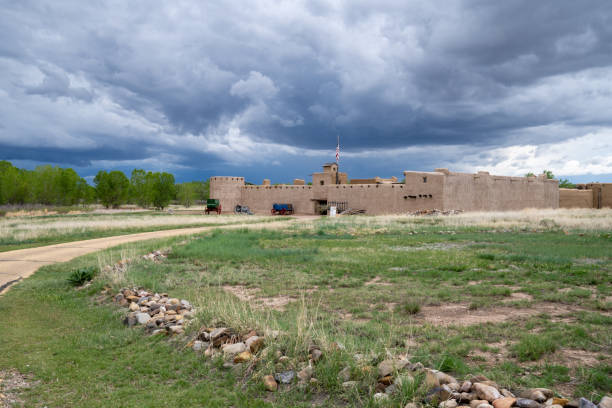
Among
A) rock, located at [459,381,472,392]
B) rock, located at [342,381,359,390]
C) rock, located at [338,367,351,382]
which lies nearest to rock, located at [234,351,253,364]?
rock, located at [338,367,351,382]

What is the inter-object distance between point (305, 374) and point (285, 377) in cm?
26

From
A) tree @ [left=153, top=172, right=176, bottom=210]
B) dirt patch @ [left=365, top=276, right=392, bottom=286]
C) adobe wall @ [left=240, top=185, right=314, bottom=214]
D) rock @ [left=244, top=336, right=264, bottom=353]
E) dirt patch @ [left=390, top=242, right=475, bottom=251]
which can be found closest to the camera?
rock @ [left=244, top=336, right=264, bottom=353]

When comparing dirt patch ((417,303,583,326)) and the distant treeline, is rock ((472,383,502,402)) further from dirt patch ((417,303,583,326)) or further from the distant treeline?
the distant treeline

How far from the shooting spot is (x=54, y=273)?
12.2 meters

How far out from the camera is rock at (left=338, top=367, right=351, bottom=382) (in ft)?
14.9

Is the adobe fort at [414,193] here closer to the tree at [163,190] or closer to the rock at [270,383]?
the tree at [163,190]

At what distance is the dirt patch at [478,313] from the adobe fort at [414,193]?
3355 centimetres

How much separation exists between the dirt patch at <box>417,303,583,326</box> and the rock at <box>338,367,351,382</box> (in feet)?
8.84

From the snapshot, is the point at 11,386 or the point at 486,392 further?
the point at 11,386

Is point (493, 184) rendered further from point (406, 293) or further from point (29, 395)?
point (29, 395)

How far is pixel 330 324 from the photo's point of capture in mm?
6566

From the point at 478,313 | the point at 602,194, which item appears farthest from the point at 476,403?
the point at 602,194

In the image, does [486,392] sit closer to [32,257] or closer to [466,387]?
[466,387]

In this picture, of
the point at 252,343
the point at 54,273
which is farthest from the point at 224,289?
the point at 54,273
